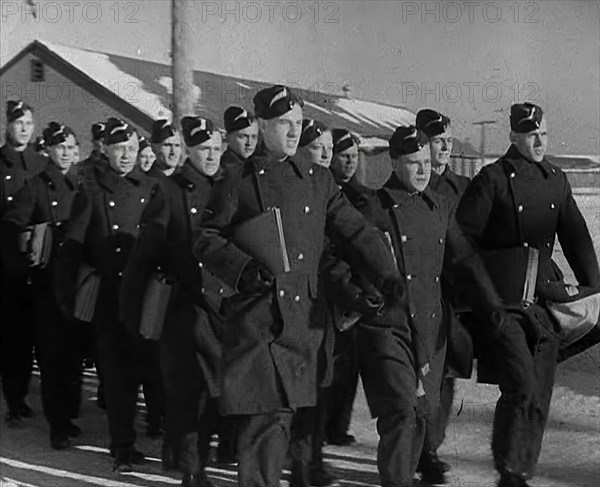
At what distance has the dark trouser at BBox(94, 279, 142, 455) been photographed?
156 inches

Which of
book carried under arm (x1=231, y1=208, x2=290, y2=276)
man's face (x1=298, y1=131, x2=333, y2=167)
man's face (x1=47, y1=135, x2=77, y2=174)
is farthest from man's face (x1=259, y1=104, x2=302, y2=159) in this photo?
man's face (x1=47, y1=135, x2=77, y2=174)

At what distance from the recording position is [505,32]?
11.4ft

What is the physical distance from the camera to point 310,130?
364 cm

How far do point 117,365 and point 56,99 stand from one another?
3.08 ft

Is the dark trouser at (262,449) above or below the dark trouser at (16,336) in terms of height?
below

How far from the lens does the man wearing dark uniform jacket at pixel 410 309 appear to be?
337 centimetres

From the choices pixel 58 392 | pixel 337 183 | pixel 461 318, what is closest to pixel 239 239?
pixel 337 183

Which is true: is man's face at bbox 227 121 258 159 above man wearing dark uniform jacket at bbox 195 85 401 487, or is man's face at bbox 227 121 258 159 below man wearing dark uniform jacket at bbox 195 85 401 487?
above

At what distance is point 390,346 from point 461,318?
1.12ft

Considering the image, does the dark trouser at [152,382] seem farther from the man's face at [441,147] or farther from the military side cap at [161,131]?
the man's face at [441,147]

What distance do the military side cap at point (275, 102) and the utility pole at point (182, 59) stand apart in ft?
1.36

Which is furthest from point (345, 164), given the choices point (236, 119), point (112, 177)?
point (112, 177)

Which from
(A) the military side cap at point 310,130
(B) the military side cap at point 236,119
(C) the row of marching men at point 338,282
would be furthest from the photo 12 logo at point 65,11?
(A) the military side cap at point 310,130

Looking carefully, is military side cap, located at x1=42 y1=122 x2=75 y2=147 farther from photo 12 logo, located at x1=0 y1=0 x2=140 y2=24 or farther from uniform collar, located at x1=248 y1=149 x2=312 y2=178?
uniform collar, located at x1=248 y1=149 x2=312 y2=178
